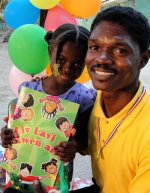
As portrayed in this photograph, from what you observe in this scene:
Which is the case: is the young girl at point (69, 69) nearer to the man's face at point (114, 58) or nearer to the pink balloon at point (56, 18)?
the man's face at point (114, 58)

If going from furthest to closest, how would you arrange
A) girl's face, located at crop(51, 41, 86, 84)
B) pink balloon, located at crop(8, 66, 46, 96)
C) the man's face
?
pink balloon, located at crop(8, 66, 46, 96)
girl's face, located at crop(51, 41, 86, 84)
the man's face

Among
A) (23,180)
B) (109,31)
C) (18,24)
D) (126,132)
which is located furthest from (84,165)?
(109,31)

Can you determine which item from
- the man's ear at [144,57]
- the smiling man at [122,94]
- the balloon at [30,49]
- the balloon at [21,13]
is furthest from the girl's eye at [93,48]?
the balloon at [21,13]

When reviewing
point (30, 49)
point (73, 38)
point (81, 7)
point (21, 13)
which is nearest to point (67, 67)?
point (73, 38)

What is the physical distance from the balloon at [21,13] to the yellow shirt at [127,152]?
109 centimetres

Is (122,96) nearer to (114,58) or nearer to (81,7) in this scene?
(114,58)

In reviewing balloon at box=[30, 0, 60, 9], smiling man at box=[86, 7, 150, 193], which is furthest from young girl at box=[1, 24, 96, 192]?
balloon at box=[30, 0, 60, 9]

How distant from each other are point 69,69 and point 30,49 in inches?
17.0

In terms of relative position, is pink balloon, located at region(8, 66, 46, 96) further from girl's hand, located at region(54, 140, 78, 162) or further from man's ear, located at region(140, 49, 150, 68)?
man's ear, located at region(140, 49, 150, 68)

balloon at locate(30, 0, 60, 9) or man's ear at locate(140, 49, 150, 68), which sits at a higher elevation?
man's ear at locate(140, 49, 150, 68)

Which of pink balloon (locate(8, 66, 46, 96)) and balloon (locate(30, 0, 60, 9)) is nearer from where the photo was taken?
balloon (locate(30, 0, 60, 9))

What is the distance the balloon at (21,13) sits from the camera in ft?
7.04

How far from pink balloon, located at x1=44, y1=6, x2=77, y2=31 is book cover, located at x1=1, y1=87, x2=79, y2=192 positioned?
0.84 meters

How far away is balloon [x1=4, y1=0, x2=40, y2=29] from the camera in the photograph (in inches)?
84.4
